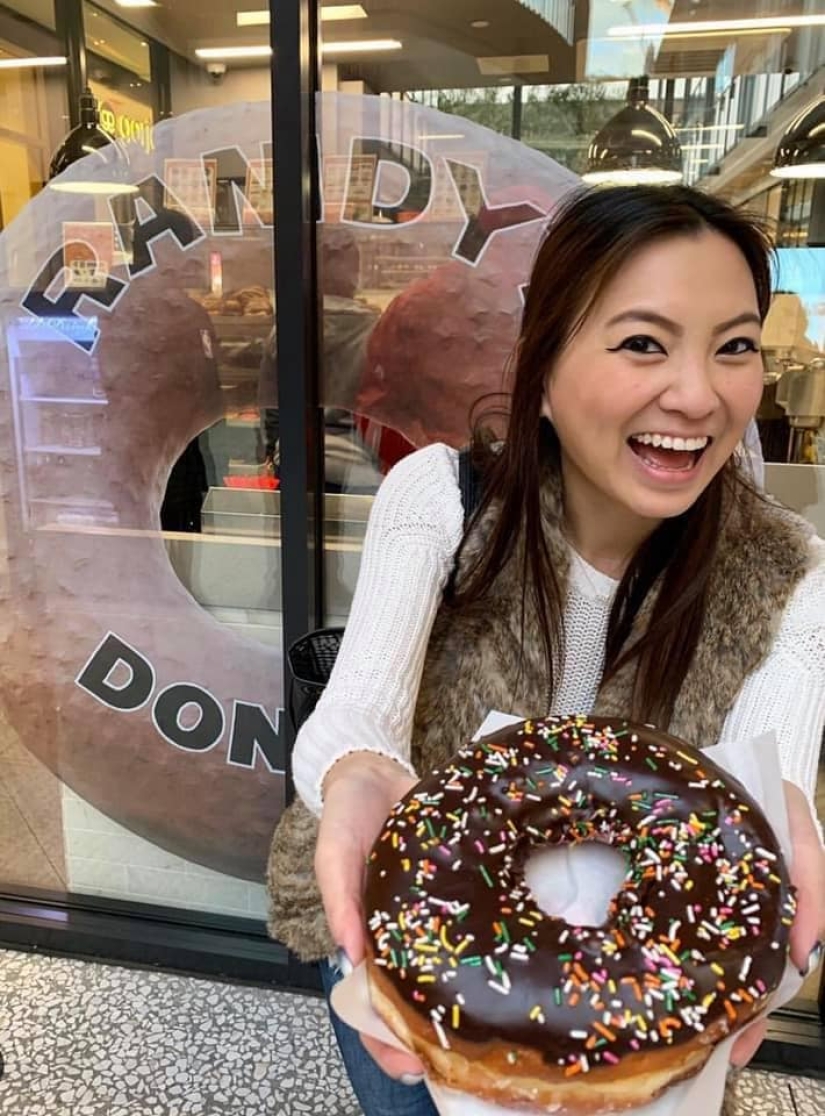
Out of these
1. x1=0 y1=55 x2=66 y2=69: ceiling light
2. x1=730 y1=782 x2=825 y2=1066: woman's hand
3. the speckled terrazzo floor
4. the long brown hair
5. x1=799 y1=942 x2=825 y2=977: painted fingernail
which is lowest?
the speckled terrazzo floor

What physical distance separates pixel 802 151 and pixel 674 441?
1.78 metres

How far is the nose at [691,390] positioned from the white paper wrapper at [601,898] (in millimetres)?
309

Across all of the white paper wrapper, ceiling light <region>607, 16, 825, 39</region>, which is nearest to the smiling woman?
the white paper wrapper

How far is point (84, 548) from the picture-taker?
87.7 inches

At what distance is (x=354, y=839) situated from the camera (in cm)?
80

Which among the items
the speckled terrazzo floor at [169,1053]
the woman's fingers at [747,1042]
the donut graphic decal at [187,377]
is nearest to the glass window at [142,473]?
the donut graphic decal at [187,377]

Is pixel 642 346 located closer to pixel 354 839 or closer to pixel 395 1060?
pixel 354 839

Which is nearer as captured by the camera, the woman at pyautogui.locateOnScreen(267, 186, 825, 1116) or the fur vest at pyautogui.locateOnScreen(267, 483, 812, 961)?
the woman at pyautogui.locateOnScreen(267, 186, 825, 1116)

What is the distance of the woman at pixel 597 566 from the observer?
2.88 feet

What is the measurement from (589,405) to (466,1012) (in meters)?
0.56

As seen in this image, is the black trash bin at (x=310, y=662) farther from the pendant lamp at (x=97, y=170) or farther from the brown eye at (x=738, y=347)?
the pendant lamp at (x=97, y=170)

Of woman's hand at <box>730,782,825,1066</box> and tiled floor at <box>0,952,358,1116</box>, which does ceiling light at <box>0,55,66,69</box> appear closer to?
tiled floor at <box>0,952,358,1116</box>

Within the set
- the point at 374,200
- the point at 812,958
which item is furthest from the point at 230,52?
the point at 812,958

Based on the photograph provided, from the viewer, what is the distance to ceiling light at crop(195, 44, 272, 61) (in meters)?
2.00
